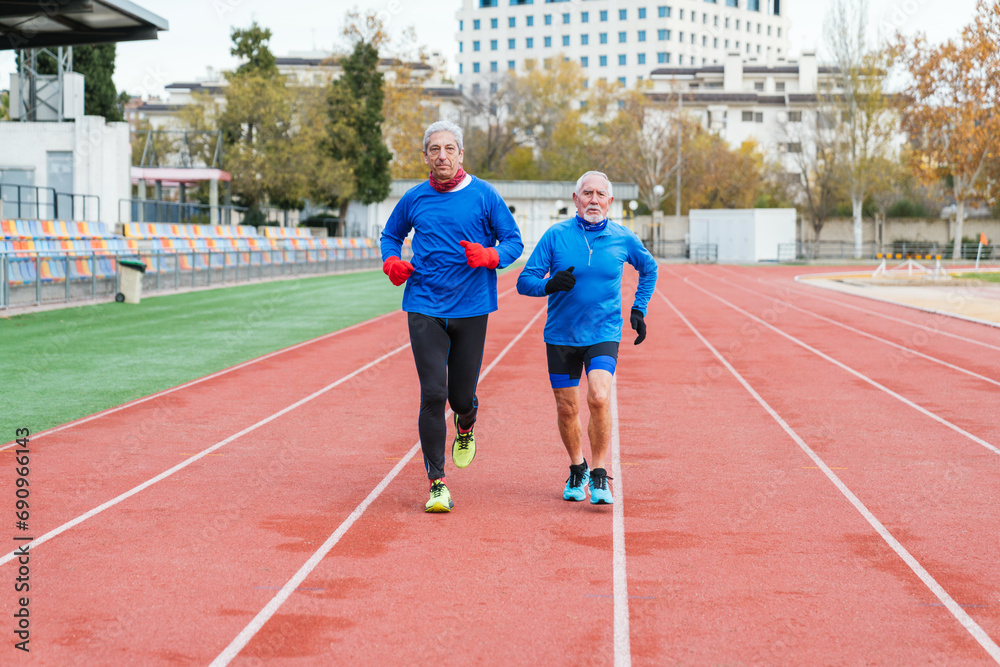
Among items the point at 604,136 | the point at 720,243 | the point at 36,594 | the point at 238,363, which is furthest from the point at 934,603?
the point at 604,136

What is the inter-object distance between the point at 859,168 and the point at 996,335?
47.5 metres

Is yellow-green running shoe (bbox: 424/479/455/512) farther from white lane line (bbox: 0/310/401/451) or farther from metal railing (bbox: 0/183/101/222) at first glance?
metal railing (bbox: 0/183/101/222)

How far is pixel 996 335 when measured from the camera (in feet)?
57.0

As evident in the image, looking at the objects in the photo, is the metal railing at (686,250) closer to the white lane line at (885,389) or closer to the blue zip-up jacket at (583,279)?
the white lane line at (885,389)

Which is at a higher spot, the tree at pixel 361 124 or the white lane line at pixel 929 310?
the tree at pixel 361 124

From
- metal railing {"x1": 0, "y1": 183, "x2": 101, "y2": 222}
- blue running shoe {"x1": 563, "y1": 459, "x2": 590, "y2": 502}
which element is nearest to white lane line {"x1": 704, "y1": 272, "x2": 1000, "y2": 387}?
blue running shoe {"x1": 563, "y1": 459, "x2": 590, "y2": 502}

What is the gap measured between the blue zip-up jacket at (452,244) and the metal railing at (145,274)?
13.8 meters

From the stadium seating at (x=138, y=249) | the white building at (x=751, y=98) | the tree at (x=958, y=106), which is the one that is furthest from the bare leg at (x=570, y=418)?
the white building at (x=751, y=98)

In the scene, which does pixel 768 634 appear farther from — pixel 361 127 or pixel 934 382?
pixel 361 127

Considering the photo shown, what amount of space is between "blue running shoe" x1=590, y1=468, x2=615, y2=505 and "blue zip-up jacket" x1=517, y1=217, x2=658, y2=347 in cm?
78

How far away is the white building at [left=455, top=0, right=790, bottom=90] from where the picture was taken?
416 ft

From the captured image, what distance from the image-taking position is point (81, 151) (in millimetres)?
34312

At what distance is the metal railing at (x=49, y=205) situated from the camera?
1183 inches

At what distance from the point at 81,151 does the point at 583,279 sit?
3198 centimetres
